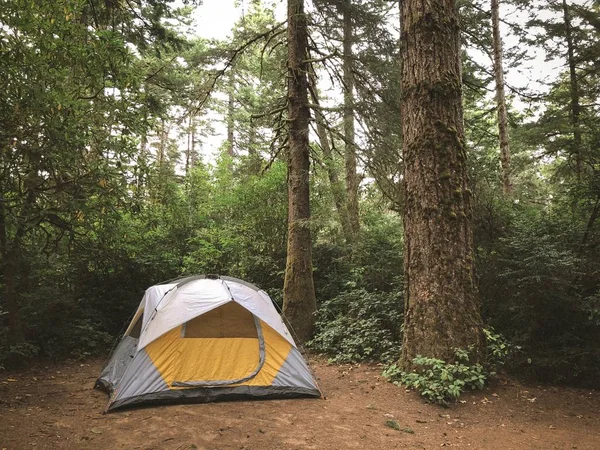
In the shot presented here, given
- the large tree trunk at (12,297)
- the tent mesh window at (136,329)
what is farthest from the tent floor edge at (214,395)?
the large tree trunk at (12,297)

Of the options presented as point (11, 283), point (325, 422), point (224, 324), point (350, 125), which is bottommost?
point (325, 422)

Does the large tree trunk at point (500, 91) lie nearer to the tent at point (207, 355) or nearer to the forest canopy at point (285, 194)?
the forest canopy at point (285, 194)

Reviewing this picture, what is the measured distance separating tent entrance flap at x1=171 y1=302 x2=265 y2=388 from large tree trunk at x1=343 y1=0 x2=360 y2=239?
15.3 ft

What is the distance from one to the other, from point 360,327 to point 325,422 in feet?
10.4

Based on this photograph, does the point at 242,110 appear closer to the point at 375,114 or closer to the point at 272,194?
the point at 272,194

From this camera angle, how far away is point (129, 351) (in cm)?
593

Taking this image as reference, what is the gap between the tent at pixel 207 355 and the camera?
4941mm

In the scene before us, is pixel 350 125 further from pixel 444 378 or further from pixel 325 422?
pixel 325 422

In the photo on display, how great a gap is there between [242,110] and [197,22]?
4566 millimetres

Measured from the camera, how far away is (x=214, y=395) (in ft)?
16.4

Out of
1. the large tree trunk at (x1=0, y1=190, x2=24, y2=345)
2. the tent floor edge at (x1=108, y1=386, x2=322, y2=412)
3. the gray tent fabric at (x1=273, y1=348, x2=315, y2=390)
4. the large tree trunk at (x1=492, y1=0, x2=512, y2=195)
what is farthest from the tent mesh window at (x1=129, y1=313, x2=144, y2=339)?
the large tree trunk at (x1=492, y1=0, x2=512, y2=195)

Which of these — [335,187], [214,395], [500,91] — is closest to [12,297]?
[214,395]

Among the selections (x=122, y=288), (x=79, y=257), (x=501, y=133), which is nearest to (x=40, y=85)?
(x=79, y=257)

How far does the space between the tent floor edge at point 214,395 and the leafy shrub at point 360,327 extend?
1.78 m
